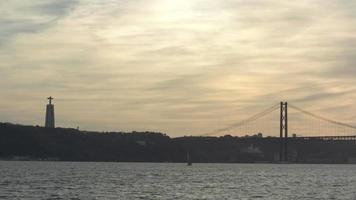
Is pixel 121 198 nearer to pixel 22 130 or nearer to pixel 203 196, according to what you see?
pixel 203 196

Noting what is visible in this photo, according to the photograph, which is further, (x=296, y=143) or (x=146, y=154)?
(x=146, y=154)

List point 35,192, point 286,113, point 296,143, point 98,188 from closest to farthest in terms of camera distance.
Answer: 1. point 35,192
2. point 98,188
3. point 296,143
4. point 286,113

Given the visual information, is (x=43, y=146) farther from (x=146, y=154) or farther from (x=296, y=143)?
(x=296, y=143)

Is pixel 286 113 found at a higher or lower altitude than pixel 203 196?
higher

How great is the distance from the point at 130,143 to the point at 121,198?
142 meters

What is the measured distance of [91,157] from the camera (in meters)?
196

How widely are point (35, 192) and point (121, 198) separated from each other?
782 centimetres

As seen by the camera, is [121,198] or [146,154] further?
[146,154]

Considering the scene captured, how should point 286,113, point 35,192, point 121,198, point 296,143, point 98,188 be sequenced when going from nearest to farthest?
point 121,198, point 35,192, point 98,188, point 296,143, point 286,113

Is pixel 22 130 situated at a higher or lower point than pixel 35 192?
higher

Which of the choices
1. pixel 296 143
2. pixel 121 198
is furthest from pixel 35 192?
pixel 296 143

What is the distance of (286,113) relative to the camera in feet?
632

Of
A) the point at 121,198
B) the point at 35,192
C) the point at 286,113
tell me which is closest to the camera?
the point at 121,198

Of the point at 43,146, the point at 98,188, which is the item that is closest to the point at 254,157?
the point at 43,146
